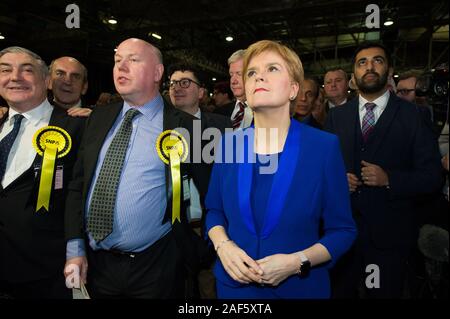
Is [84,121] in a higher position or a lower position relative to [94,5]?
lower

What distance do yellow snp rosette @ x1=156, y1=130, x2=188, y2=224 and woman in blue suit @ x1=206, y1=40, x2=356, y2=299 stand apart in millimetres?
272

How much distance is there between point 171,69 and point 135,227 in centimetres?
189

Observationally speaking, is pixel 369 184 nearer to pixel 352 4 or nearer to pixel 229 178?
pixel 229 178

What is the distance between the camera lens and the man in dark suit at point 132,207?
167cm

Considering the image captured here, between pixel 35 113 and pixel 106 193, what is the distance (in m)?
0.75

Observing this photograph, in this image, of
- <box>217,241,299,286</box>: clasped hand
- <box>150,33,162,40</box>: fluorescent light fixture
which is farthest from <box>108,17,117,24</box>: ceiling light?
<box>217,241,299,286</box>: clasped hand

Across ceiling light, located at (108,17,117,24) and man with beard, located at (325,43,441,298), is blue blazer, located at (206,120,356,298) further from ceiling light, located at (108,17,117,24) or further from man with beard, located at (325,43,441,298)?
ceiling light, located at (108,17,117,24)

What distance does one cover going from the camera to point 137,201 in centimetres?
169

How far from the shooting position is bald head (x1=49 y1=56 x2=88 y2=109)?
9.44 feet

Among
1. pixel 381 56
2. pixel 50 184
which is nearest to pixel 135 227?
pixel 50 184

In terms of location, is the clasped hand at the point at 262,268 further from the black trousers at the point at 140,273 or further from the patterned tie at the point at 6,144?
the patterned tie at the point at 6,144

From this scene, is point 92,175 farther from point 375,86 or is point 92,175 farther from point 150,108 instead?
point 375,86

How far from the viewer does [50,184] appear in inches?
71.9

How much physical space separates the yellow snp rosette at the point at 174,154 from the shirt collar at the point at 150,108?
0.21 meters
